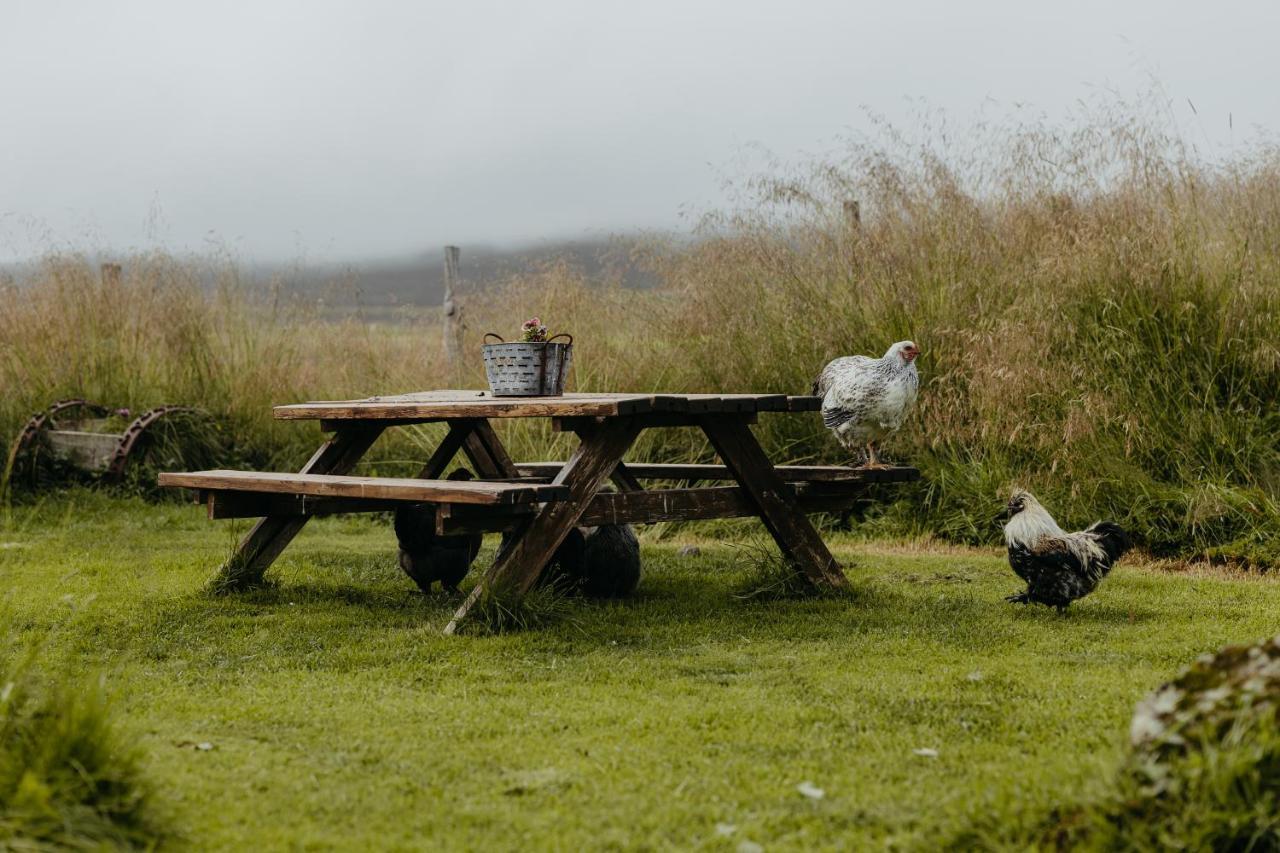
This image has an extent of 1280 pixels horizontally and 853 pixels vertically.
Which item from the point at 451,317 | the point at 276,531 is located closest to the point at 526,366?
the point at 276,531

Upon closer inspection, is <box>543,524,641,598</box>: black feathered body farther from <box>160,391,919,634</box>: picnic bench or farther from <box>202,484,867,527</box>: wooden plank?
<box>202,484,867,527</box>: wooden plank

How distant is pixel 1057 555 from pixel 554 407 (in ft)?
6.41

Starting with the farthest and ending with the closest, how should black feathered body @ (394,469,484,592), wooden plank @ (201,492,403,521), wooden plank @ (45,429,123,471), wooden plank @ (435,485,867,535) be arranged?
wooden plank @ (45,429,123,471), black feathered body @ (394,469,484,592), wooden plank @ (201,492,403,521), wooden plank @ (435,485,867,535)

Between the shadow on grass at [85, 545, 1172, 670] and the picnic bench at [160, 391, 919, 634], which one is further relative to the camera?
the picnic bench at [160, 391, 919, 634]

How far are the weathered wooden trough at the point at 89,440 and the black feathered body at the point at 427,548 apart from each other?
12.9 ft

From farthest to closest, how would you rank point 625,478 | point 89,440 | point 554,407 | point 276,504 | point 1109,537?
1. point 89,440
2. point 625,478
3. point 276,504
4. point 1109,537
5. point 554,407

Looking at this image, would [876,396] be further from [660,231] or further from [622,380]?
[660,231]

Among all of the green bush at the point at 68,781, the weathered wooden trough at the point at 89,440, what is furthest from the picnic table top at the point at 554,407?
the weathered wooden trough at the point at 89,440

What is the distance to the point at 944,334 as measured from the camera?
777 centimetres

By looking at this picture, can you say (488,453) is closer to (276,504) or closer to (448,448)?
(448,448)

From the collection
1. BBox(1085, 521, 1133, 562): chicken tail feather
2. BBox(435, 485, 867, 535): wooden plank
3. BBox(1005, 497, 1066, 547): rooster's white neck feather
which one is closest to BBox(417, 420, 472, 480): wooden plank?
BBox(435, 485, 867, 535): wooden plank

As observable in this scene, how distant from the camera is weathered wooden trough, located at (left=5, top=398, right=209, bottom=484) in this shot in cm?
901

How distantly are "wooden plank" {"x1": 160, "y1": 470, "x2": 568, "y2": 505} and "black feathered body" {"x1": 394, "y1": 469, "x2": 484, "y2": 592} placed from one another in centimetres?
52

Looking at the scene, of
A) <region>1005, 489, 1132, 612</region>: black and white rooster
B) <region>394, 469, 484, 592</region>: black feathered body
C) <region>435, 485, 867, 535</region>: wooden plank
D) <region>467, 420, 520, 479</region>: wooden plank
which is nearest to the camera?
<region>435, 485, 867, 535</region>: wooden plank
